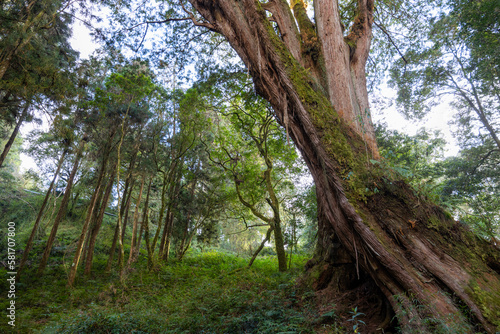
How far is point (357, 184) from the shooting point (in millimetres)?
2971

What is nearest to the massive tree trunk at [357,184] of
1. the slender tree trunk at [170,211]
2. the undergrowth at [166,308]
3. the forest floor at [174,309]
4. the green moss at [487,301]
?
the green moss at [487,301]

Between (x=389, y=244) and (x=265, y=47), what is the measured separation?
11.2 ft

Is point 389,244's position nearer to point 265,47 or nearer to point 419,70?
point 265,47

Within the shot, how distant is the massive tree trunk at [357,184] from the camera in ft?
7.57

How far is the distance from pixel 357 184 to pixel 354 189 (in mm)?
83

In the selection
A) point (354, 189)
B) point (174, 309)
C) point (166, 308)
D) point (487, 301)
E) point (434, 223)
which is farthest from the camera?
point (166, 308)

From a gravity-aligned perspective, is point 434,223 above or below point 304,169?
below

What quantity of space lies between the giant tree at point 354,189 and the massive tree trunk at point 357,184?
0.04 ft

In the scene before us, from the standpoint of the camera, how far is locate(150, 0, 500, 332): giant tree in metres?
2.33

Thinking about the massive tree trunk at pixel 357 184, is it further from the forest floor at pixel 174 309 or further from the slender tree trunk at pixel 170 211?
the slender tree trunk at pixel 170 211

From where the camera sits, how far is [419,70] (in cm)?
948

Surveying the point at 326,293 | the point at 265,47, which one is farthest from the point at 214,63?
the point at 326,293

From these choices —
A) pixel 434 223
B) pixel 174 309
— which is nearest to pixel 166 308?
pixel 174 309

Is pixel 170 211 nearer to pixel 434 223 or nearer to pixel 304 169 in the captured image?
pixel 304 169
